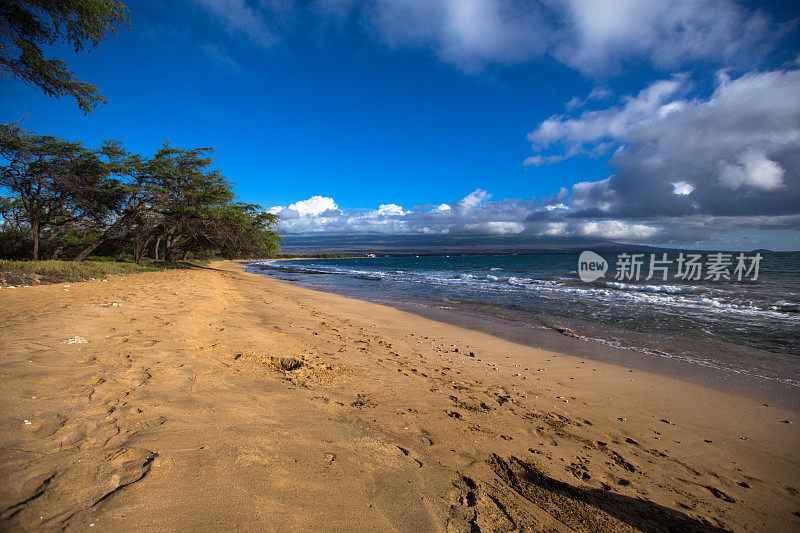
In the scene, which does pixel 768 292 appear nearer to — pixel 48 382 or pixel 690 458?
pixel 690 458

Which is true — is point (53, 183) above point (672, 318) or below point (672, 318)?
above

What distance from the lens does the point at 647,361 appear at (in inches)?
287

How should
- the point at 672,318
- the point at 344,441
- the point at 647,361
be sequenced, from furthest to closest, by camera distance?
the point at 672,318 < the point at 647,361 < the point at 344,441

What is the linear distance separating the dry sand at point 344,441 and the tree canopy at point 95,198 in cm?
1594

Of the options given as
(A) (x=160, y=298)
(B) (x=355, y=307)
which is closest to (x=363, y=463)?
(A) (x=160, y=298)

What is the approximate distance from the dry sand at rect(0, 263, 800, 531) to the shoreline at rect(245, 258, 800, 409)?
55 cm

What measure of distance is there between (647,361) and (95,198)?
2771 cm

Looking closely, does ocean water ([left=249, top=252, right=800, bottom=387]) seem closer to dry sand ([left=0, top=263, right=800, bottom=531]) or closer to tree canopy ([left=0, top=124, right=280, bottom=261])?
dry sand ([left=0, top=263, right=800, bottom=531])

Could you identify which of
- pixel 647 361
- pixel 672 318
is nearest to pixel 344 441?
pixel 647 361

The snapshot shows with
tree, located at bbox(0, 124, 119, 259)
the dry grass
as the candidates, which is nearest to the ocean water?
the dry grass

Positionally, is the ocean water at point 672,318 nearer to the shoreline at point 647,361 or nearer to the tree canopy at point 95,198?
the shoreline at point 647,361

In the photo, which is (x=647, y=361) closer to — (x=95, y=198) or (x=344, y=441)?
(x=344, y=441)

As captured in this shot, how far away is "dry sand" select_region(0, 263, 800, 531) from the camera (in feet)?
6.79

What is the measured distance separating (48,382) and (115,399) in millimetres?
888
